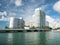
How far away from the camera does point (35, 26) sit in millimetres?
146500

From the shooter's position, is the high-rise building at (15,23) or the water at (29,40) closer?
the water at (29,40)

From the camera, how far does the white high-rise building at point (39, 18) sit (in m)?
144

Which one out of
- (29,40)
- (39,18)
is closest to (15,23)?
(39,18)

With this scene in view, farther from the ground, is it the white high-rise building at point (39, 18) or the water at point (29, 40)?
the white high-rise building at point (39, 18)

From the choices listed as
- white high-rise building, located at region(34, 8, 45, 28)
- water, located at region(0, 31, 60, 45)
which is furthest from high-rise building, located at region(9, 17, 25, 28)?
water, located at region(0, 31, 60, 45)

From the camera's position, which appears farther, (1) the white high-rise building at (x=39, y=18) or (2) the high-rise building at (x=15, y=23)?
(1) the white high-rise building at (x=39, y=18)

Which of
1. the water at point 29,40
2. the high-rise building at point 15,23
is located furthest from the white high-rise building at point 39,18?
the water at point 29,40

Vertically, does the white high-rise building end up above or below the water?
above

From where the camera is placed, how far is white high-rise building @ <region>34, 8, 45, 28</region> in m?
144

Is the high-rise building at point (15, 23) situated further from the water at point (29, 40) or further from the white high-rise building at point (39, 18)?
the water at point (29, 40)

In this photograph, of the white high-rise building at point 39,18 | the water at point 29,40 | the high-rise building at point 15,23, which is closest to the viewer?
the water at point 29,40

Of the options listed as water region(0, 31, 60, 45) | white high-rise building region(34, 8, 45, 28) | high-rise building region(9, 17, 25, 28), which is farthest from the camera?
white high-rise building region(34, 8, 45, 28)

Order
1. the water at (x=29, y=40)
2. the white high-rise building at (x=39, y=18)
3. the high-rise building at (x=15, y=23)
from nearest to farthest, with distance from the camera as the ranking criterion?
the water at (x=29, y=40), the high-rise building at (x=15, y=23), the white high-rise building at (x=39, y=18)

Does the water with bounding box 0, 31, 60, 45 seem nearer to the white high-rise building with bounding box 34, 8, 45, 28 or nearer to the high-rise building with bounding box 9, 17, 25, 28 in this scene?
the high-rise building with bounding box 9, 17, 25, 28
